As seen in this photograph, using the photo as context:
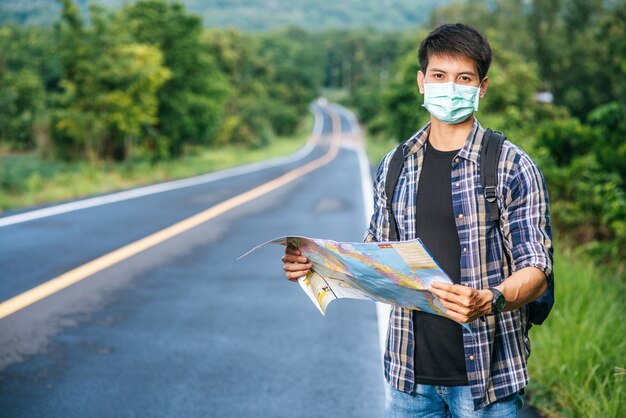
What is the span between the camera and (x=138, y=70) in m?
25.0

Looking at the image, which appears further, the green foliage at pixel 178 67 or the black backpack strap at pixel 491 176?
the green foliage at pixel 178 67

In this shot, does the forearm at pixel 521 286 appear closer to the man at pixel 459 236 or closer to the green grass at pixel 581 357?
the man at pixel 459 236

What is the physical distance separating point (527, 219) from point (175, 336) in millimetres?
4256

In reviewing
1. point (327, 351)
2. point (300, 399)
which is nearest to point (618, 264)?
point (327, 351)

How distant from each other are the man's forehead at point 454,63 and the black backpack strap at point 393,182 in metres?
0.30

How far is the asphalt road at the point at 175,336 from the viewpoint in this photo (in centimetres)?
464

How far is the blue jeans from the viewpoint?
8.18 feet

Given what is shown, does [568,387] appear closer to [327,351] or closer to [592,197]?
[327,351]

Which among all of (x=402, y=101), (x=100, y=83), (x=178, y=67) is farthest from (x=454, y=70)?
(x=178, y=67)

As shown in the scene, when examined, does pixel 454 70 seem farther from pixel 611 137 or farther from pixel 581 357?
pixel 611 137

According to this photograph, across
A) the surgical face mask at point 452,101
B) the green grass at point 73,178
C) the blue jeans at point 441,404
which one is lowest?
the green grass at point 73,178

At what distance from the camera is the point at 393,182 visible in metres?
2.58

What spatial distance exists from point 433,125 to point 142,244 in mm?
8286

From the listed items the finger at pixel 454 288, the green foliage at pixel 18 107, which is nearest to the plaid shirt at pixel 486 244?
the finger at pixel 454 288
